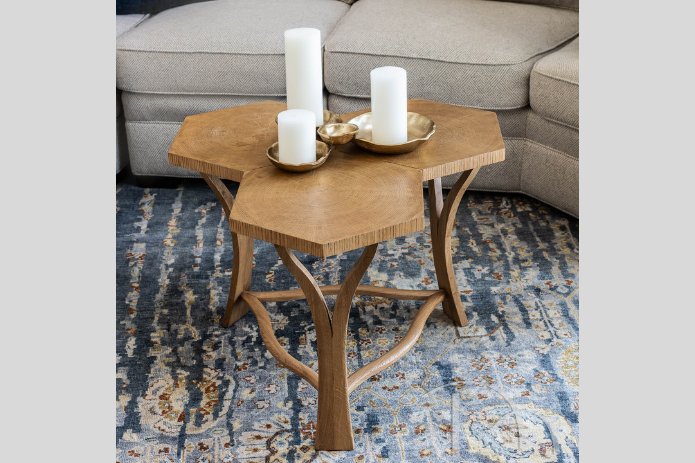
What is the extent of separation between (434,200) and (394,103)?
350 millimetres

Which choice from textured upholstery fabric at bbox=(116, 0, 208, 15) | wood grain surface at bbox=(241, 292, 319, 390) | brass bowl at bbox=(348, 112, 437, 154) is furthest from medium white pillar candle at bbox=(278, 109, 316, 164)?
textured upholstery fabric at bbox=(116, 0, 208, 15)

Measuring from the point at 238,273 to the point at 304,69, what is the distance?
1.72 ft

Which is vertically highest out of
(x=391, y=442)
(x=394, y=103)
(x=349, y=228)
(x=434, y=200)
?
(x=394, y=103)

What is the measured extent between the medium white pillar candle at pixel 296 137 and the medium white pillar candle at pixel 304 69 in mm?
144

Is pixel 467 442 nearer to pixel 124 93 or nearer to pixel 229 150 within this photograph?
pixel 229 150

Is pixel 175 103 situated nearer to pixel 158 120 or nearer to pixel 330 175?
pixel 158 120

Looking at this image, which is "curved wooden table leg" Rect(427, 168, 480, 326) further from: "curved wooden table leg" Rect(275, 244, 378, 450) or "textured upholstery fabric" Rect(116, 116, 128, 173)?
"textured upholstery fabric" Rect(116, 116, 128, 173)

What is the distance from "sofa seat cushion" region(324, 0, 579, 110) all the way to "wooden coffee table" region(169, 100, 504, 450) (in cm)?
48

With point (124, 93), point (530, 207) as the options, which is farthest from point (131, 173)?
point (530, 207)

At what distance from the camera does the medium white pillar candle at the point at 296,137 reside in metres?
1.38

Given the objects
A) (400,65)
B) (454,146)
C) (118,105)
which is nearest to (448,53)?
(400,65)

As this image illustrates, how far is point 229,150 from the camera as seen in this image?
1530 millimetres

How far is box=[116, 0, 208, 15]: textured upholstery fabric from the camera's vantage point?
2600 millimetres

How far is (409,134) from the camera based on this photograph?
1574 mm
